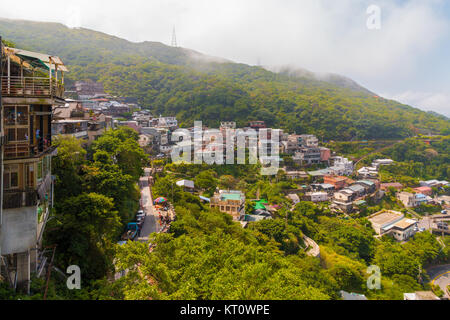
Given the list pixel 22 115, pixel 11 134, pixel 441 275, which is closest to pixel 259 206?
pixel 441 275

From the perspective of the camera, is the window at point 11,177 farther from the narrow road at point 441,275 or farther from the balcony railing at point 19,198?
the narrow road at point 441,275

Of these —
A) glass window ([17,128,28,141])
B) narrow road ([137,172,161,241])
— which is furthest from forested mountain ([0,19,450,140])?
glass window ([17,128,28,141])

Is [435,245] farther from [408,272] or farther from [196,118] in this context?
[196,118]

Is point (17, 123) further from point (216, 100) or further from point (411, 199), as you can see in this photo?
point (216, 100)

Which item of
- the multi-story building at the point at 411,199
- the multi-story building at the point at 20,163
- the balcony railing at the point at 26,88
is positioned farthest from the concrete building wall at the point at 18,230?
the multi-story building at the point at 411,199

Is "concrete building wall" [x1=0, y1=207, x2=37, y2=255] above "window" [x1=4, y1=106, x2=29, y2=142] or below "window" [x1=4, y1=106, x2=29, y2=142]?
below

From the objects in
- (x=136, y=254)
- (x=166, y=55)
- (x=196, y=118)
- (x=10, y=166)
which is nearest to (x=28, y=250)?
(x=10, y=166)

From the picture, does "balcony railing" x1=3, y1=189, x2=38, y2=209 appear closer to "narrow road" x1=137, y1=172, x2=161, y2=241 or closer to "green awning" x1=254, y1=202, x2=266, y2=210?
"narrow road" x1=137, y1=172, x2=161, y2=241
